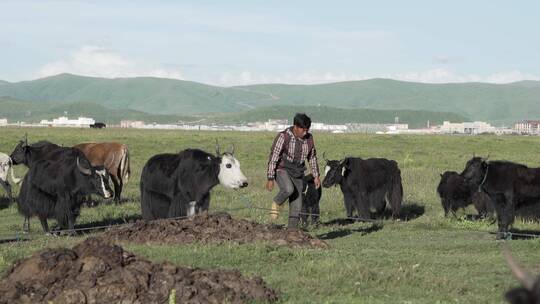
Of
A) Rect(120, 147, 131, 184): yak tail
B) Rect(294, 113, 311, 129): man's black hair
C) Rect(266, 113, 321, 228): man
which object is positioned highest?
Rect(294, 113, 311, 129): man's black hair

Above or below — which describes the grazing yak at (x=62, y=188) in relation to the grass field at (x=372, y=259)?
above

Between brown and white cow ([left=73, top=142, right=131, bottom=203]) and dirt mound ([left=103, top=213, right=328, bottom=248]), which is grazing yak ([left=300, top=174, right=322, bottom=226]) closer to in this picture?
dirt mound ([left=103, top=213, right=328, bottom=248])

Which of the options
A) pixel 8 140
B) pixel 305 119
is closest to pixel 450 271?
pixel 305 119

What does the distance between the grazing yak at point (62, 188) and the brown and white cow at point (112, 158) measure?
Answer: 6762mm

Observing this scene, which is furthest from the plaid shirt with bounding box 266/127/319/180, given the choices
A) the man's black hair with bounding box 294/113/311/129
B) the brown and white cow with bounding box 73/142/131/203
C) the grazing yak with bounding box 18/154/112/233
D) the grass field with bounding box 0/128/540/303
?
the brown and white cow with bounding box 73/142/131/203

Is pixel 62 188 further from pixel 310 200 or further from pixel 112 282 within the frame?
pixel 112 282

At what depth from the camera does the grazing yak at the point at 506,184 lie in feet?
42.7

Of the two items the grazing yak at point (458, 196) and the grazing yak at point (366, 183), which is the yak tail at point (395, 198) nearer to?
the grazing yak at point (366, 183)

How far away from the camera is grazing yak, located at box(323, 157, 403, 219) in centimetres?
1599

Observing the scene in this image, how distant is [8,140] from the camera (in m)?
54.1

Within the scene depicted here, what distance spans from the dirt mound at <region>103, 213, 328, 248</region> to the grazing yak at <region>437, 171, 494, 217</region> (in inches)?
248

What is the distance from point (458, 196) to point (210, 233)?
7.45 metres

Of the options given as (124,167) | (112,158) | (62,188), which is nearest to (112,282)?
(62,188)

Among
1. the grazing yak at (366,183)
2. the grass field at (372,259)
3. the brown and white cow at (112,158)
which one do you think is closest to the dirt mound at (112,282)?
the grass field at (372,259)
